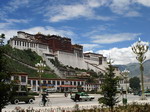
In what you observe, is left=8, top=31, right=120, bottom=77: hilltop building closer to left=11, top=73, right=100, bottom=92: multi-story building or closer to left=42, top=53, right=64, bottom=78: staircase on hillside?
left=42, top=53, right=64, bottom=78: staircase on hillside

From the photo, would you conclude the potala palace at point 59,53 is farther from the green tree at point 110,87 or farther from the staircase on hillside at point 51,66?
the green tree at point 110,87

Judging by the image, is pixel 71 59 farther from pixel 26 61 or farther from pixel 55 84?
pixel 55 84

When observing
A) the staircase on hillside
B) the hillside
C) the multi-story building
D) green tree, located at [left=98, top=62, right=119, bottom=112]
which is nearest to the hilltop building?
the staircase on hillside

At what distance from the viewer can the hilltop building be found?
123613 millimetres

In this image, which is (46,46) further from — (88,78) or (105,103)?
(105,103)

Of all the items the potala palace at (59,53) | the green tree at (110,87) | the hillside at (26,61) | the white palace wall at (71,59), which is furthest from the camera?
the white palace wall at (71,59)

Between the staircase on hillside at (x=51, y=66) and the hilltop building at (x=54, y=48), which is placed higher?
the hilltop building at (x=54, y=48)

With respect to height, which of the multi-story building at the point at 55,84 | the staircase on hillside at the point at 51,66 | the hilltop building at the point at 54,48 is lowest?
the multi-story building at the point at 55,84

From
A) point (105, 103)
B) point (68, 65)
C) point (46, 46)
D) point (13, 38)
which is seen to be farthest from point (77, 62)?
point (105, 103)

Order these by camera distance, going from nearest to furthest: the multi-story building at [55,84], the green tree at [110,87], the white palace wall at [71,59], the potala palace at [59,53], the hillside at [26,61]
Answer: the green tree at [110,87]
the multi-story building at [55,84]
the potala palace at [59,53]
the hillside at [26,61]
the white palace wall at [71,59]

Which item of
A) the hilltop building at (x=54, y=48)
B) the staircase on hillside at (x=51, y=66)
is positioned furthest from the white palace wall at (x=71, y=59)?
the staircase on hillside at (x=51, y=66)

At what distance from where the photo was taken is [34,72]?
4112 inches

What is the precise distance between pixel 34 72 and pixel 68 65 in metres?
39.8

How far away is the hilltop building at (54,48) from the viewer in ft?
406
